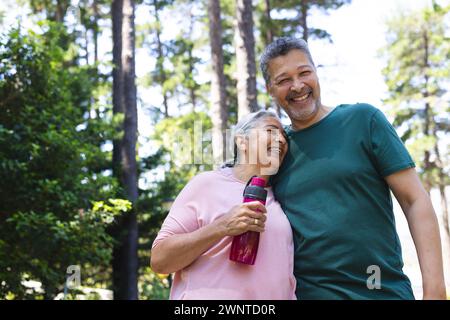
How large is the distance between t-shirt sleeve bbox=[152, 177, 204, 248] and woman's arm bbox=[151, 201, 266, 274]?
0.03 metres

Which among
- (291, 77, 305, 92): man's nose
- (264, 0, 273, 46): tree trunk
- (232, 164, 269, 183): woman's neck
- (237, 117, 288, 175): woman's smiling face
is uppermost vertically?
(264, 0, 273, 46): tree trunk

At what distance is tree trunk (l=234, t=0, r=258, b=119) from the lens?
770cm

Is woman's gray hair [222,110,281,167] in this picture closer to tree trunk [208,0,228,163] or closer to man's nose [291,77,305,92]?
man's nose [291,77,305,92]

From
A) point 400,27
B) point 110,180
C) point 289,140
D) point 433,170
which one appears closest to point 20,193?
point 110,180

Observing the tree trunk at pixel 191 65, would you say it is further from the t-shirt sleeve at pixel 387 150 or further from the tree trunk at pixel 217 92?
the t-shirt sleeve at pixel 387 150

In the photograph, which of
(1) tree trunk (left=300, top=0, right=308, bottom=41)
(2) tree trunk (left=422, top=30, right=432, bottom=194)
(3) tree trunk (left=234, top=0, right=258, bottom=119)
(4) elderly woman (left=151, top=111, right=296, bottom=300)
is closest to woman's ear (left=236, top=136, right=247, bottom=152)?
(4) elderly woman (left=151, top=111, right=296, bottom=300)

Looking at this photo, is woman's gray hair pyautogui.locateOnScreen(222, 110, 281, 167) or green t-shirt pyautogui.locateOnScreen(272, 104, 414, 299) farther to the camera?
woman's gray hair pyautogui.locateOnScreen(222, 110, 281, 167)

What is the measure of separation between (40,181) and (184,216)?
6.28m

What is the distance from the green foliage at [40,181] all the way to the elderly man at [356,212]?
6.05 meters

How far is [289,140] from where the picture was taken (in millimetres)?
2270

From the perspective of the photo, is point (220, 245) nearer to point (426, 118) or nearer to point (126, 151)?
point (126, 151)

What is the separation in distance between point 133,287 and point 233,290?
10097 mm

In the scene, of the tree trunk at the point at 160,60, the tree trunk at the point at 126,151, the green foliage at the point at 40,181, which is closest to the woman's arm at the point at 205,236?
the green foliage at the point at 40,181
